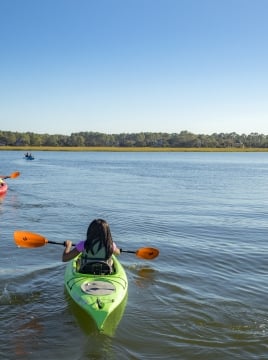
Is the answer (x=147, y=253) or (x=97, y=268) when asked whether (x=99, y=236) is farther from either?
(x=147, y=253)

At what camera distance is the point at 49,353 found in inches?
252

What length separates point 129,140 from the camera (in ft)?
529

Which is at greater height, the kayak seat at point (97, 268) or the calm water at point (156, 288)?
the kayak seat at point (97, 268)

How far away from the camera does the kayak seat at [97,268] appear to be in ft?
26.2

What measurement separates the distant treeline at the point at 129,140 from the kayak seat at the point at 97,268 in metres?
136

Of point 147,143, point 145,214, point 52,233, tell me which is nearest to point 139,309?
point 52,233

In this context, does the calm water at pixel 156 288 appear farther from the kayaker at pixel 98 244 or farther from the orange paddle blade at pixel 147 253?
the kayaker at pixel 98 244

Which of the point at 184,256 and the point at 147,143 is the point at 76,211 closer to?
the point at 184,256

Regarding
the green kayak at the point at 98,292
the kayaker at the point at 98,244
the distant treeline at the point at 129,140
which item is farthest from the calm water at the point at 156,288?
the distant treeline at the point at 129,140

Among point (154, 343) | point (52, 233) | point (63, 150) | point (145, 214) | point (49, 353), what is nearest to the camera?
point (49, 353)

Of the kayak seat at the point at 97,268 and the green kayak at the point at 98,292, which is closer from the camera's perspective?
the green kayak at the point at 98,292

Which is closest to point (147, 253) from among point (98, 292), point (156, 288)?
point (156, 288)

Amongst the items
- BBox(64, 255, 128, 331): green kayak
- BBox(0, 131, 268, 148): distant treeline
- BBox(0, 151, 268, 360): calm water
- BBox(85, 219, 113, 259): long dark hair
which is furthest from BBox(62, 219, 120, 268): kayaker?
BBox(0, 131, 268, 148): distant treeline

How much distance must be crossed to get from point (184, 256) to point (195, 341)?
17.5 feet
